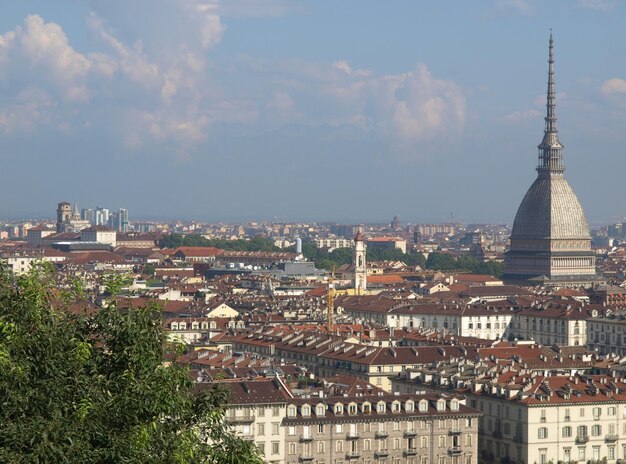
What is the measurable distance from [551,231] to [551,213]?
7.50ft

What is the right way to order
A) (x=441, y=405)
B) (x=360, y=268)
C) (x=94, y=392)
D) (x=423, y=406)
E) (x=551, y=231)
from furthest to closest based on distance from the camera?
(x=551, y=231)
(x=360, y=268)
(x=441, y=405)
(x=423, y=406)
(x=94, y=392)

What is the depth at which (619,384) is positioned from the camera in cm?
5794

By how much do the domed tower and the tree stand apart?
132 metres

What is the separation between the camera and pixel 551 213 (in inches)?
6467

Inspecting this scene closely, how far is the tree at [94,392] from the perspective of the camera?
2186 cm

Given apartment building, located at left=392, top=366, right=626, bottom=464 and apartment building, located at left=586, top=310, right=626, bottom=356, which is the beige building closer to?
apartment building, located at left=392, top=366, right=626, bottom=464

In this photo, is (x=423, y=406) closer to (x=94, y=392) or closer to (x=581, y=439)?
(x=581, y=439)

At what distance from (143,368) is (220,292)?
336 ft

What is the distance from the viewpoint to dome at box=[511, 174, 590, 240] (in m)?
164

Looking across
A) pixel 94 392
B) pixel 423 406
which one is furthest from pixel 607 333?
pixel 94 392

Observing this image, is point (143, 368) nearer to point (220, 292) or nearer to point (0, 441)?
point (0, 441)

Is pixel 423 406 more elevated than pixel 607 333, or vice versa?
pixel 423 406

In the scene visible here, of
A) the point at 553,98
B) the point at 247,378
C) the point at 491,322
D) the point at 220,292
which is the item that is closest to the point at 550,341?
the point at 491,322

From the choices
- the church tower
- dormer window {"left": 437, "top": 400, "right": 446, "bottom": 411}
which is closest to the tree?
dormer window {"left": 437, "top": 400, "right": 446, "bottom": 411}
